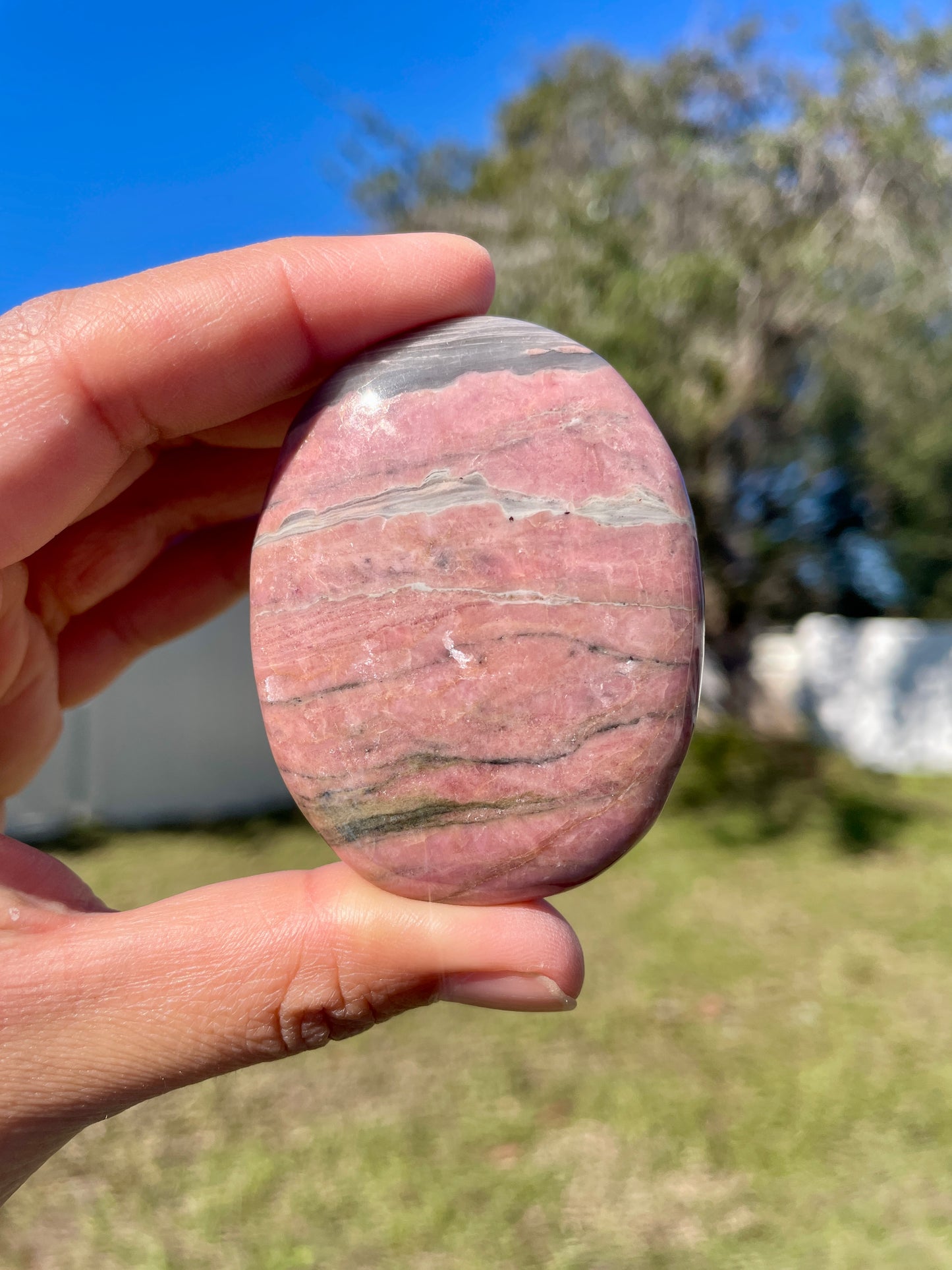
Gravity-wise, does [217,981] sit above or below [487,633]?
below

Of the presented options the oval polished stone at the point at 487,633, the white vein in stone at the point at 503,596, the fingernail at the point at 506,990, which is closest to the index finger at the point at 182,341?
the oval polished stone at the point at 487,633

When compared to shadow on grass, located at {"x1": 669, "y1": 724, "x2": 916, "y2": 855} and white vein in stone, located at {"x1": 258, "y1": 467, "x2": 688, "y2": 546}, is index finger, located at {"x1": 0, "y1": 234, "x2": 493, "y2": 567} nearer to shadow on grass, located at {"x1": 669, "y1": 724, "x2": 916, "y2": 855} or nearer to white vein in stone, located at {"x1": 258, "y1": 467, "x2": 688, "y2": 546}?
white vein in stone, located at {"x1": 258, "y1": 467, "x2": 688, "y2": 546}

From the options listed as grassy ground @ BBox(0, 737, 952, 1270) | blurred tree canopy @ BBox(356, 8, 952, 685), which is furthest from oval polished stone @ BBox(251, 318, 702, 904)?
blurred tree canopy @ BBox(356, 8, 952, 685)

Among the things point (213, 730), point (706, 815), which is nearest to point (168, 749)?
point (213, 730)

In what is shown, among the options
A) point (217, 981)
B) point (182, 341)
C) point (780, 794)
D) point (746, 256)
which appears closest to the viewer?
point (217, 981)

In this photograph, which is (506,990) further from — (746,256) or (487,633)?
(746,256)

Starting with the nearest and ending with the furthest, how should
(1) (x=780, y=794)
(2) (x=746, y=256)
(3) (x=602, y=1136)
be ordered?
1. (3) (x=602, y=1136)
2. (2) (x=746, y=256)
3. (1) (x=780, y=794)

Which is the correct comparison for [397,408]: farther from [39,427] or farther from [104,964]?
[104,964]

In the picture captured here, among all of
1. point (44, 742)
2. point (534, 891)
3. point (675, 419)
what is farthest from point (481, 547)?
point (675, 419)

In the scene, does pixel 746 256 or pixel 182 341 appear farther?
pixel 746 256
